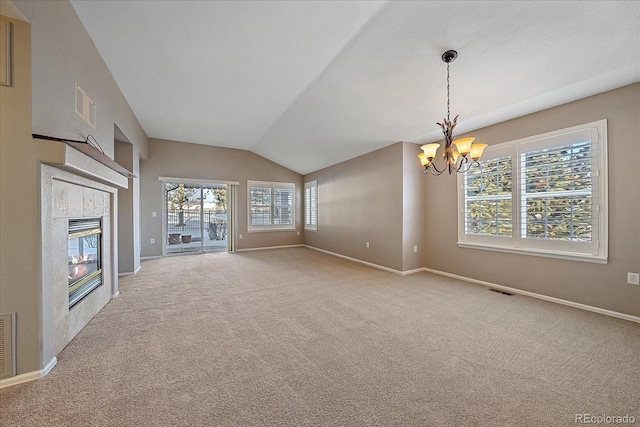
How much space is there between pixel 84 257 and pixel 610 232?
5.95 meters

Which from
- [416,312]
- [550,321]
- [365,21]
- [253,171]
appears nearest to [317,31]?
[365,21]

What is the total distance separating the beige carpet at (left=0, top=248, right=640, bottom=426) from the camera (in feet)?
4.79

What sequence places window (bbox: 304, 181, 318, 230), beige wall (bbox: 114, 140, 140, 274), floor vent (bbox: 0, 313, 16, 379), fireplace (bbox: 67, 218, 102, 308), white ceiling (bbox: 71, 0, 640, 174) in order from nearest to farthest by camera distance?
floor vent (bbox: 0, 313, 16, 379), white ceiling (bbox: 71, 0, 640, 174), fireplace (bbox: 67, 218, 102, 308), beige wall (bbox: 114, 140, 140, 274), window (bbox: 304, 181, 318, 230)

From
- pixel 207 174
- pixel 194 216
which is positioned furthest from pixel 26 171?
pixel 194 216

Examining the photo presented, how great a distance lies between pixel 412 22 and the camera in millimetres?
2377

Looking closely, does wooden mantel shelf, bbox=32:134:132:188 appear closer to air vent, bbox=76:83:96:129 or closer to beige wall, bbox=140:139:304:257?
air vent, bbox=76:83:96:129

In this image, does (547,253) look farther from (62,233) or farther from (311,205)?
(311,205)

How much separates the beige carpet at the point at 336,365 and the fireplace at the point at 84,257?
0.40m

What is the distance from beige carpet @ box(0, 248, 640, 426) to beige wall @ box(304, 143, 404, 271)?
5.64 ft

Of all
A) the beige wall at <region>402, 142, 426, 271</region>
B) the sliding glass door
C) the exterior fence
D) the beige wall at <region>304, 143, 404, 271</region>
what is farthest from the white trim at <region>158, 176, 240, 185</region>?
the beige wall at <region>402, 142, 426, 271</region>

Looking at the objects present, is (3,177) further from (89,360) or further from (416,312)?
(416,312)

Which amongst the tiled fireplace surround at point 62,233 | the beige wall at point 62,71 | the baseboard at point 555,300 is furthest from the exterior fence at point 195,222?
the baseboard at point 555,300

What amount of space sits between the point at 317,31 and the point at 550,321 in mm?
4061

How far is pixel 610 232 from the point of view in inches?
111
